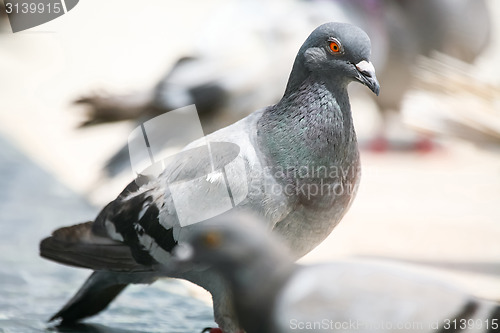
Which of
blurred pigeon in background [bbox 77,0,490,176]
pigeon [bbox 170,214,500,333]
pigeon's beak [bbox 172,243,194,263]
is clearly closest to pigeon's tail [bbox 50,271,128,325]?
pigeon's beak [bbox 172,243,194,263]

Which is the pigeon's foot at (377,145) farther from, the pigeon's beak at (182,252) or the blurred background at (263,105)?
the pigeon's beak at (182,252)

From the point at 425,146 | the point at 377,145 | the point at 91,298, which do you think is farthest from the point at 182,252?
the point at 425,146

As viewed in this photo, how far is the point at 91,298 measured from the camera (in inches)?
126

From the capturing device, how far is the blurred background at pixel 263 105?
155 inches

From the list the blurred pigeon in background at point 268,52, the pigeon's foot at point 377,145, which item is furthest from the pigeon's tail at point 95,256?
the pigeon's foot at point 377,145

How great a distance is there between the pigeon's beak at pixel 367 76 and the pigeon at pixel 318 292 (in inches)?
22.2

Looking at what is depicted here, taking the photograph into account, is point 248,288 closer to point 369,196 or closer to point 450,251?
point 450,251

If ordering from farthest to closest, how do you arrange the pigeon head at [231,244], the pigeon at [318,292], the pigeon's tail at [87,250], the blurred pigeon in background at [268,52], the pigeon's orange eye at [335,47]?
the blurred pigeon in background at [268,52], the pigeon's tail at [87,250], the pigeon's orange eye at [335,47], the pigeon head at [231,244], the pigeon at [318,292]

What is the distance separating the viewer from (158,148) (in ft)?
12.6

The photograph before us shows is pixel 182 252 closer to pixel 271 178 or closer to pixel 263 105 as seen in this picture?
pixel 271 178

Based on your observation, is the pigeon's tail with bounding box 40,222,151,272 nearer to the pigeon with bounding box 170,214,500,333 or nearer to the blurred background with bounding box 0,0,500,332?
the pigeon with bounding box 170,214,500,333

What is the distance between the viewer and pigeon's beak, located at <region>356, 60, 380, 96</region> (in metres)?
2.62

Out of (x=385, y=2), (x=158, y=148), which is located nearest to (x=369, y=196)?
(x=385, y=2)

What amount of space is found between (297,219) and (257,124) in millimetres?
363
